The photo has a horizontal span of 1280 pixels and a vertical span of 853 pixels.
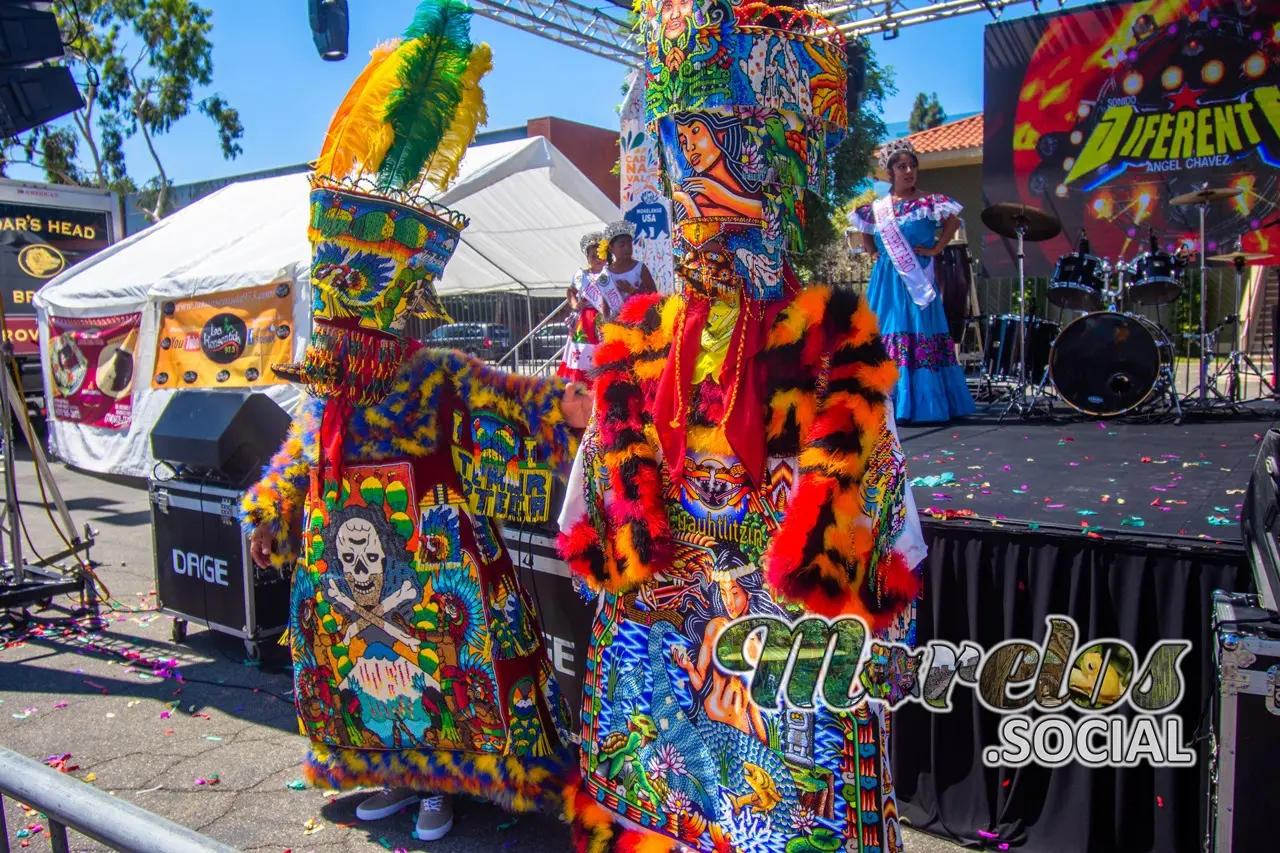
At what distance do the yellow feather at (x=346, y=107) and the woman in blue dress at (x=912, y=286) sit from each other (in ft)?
11.7

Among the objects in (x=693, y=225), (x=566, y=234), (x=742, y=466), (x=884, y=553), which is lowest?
(x=884, y=553)

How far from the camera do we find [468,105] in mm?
2768

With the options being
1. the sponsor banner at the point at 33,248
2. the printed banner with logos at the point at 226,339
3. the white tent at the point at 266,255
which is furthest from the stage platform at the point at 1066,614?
the sponsor banner at the point at 33,248

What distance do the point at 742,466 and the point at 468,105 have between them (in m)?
1.60

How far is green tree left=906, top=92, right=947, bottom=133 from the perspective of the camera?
45.7m

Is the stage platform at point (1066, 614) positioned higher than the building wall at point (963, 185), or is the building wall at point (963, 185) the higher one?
the building wall at point (963, 185)

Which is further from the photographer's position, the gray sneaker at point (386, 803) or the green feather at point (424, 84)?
the gray sneaker at point (386, 803)

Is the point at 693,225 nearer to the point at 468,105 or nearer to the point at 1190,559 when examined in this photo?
the point at 468,105

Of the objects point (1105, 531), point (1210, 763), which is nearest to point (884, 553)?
point (1210, 763)

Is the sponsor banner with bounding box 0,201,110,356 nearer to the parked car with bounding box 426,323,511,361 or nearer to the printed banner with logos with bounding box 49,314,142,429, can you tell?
the printed banner with logos with bounding box 49,314,142,429

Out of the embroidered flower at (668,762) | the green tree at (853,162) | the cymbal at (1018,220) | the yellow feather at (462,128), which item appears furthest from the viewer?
the green tree at (853,162)

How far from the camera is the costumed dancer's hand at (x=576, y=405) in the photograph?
2.44 m

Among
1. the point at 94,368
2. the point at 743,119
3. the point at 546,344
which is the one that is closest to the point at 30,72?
the point at 743,119

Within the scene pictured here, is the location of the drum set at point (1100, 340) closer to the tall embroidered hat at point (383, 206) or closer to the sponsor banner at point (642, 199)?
the sponsor banner at point (642, 199)
